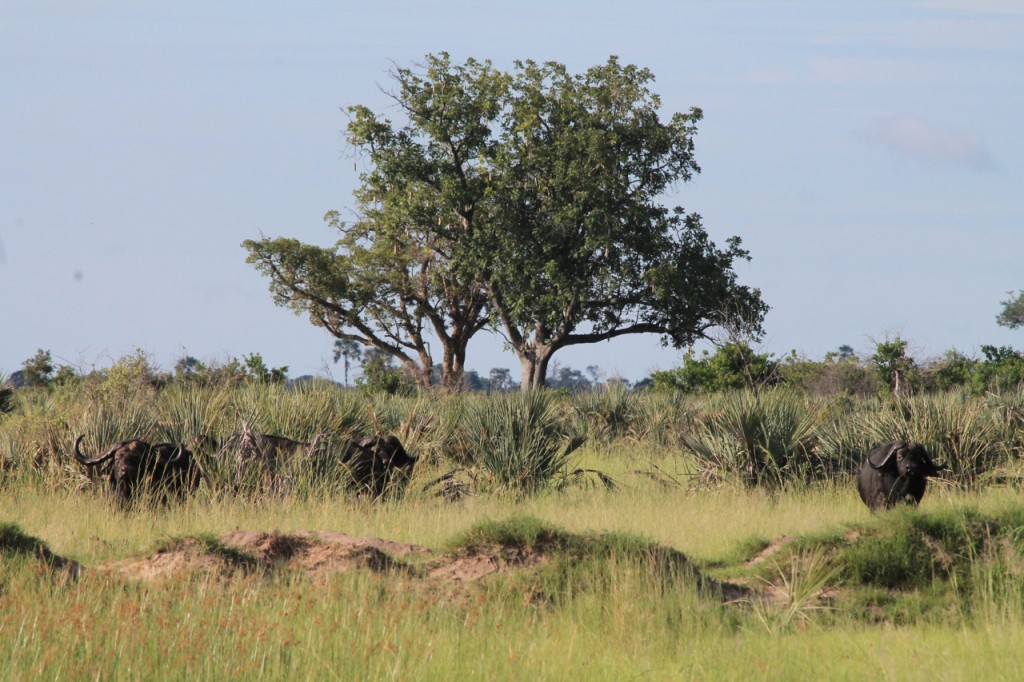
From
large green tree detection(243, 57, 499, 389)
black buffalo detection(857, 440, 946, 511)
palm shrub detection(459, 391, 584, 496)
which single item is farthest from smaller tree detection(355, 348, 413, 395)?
black buffalo detection(857, 440, 946, 511)

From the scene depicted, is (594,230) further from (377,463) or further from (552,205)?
(377,463)

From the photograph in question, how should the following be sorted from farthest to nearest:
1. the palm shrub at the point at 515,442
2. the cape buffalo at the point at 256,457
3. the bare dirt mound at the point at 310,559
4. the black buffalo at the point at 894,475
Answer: the palm shrub at the point at 515,442 < the cape buffalo at the point at 256,457 < the black buffalo at the point at 894,475 < the bare dirt mound at the point at 310,559

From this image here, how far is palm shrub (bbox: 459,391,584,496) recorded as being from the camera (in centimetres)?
1544

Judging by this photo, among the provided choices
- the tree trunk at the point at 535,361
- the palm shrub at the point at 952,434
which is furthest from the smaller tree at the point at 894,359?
the palm shrub at the point at 952,434

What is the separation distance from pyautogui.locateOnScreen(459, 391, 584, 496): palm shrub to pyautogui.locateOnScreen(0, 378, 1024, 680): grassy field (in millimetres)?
75

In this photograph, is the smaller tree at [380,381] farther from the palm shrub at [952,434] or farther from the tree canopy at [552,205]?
the palm shrub at [952,434]

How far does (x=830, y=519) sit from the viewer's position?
40.7 ft

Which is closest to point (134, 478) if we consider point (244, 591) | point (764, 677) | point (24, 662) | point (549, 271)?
point (244, 591)

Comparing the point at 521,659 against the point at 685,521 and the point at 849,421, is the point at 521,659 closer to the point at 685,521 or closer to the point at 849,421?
the point at 685,521

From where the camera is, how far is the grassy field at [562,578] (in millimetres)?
6652

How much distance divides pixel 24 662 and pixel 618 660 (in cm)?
330

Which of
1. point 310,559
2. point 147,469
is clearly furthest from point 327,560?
point 147,469

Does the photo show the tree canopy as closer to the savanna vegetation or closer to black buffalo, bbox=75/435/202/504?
the savanna vegetation

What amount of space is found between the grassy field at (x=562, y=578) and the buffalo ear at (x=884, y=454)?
0.74m
